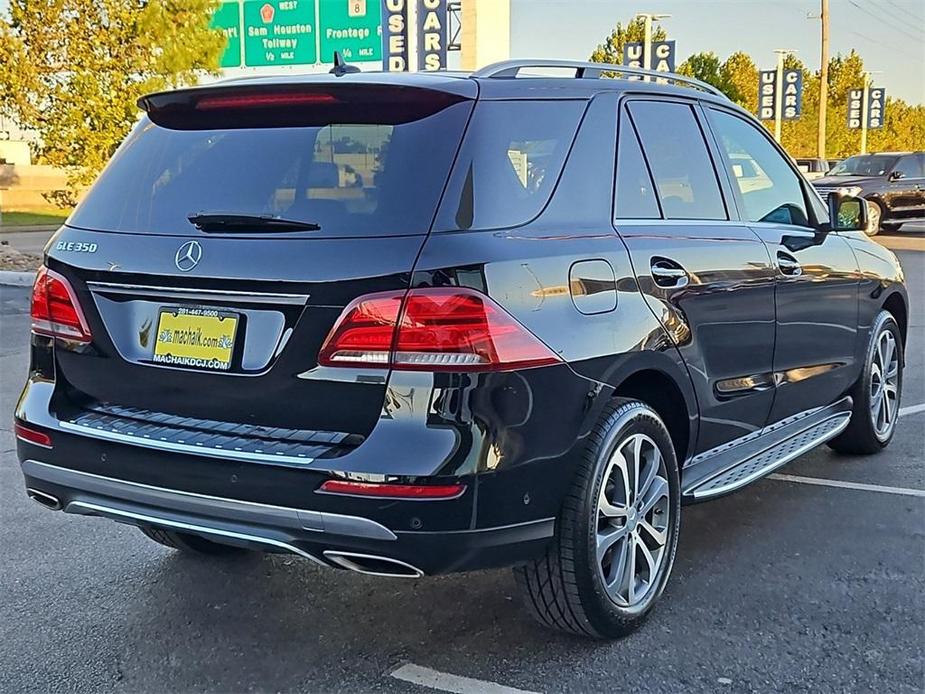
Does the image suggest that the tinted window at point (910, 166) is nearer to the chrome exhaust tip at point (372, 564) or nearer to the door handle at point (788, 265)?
the door handle at point (788, 265)

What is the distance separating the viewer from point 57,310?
135 inches

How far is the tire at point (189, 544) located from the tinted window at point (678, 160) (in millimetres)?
2148

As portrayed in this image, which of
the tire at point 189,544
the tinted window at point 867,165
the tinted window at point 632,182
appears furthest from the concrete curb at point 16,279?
the tinted window at point 867,165

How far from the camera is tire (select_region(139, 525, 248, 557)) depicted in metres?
4.08

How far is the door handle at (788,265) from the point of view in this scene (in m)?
4.54

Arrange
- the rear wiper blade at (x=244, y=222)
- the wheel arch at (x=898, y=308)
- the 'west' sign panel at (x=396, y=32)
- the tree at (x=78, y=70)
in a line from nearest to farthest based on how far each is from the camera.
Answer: the rear wiper blade at (x=244, y=222), the wheel arch at (x=898, y=308), the tree at (x=78, y=70), the 'west' sign panel at (x=396, y=32)

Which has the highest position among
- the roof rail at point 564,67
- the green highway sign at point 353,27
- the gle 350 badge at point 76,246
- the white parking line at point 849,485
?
the green highway sign at point 353,27

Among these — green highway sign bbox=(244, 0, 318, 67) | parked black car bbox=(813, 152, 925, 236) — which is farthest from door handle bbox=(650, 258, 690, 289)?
green highway sign bbox=(244, 0, 318, 67)

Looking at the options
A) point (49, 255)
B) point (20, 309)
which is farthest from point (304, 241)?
point (20, 309)

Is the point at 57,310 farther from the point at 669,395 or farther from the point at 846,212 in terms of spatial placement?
the point at 846,212

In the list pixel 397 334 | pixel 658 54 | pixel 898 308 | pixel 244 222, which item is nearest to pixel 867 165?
pixel 658 54

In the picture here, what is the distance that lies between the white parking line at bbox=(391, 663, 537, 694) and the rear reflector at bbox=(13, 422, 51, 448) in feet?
4.31

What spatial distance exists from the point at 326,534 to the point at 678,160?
6.97ft

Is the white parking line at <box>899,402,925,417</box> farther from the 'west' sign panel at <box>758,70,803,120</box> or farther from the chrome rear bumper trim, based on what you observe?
the 'west' sign panel at <box>758,70,803,120</box>
